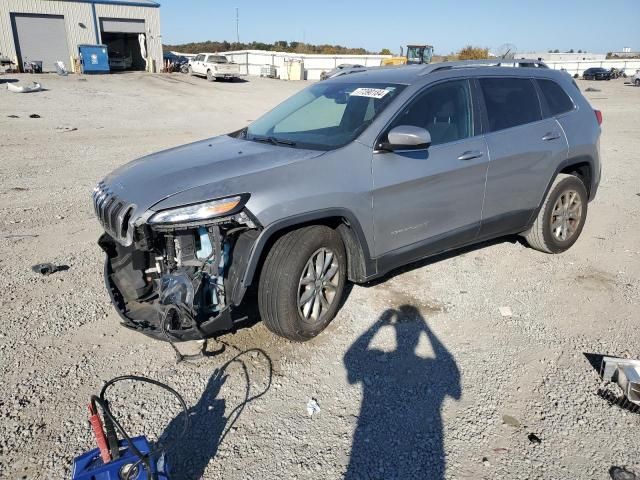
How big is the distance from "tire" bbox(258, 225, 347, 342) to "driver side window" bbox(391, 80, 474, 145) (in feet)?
3.63

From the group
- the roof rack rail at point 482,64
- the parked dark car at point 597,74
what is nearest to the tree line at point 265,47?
the parked dark car at point 597,74

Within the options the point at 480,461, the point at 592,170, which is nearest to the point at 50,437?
the point at 480,461

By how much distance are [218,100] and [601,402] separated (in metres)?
22.2

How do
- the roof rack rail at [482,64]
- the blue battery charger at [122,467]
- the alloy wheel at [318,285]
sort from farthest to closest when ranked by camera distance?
1. the roof rack rail at [482,64]
2. the alloy wheel at [318,285]
3. the blue battery charger at [122,467]

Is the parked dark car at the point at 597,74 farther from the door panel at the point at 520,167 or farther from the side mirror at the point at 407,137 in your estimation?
the side mirror at the point at 407,137

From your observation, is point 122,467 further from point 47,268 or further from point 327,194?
point 47,268

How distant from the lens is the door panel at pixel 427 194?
11.7ft

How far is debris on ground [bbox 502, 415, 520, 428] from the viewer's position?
2.79 m

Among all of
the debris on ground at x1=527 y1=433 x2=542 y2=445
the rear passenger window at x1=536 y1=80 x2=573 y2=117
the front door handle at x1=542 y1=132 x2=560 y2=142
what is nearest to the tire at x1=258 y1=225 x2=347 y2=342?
the debris on ground at x1=527 y1=433 x2=542 y2=445

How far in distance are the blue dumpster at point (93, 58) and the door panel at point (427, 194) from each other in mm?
34897

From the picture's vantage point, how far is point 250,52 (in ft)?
150

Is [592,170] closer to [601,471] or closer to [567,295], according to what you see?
[567,295]

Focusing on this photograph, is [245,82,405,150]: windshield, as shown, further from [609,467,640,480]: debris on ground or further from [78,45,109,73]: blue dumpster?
[78,45,109,73]: blue dumpster

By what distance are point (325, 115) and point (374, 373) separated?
2.22m
